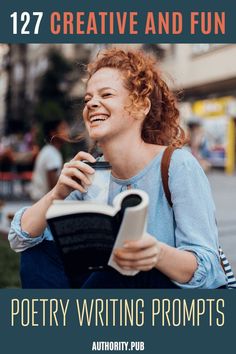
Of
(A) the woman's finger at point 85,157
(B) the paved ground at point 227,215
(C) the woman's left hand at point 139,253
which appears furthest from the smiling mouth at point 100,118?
(B) the paved ground at point 227,215

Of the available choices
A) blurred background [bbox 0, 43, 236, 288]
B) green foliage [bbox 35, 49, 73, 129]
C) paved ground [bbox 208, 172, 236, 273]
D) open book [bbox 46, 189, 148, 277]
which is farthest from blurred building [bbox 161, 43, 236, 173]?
open book [bbox 46, 189, 148, 277]

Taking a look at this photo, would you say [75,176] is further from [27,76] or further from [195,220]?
[27,76]

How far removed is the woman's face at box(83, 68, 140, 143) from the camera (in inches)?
68.9

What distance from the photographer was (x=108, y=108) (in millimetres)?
1752

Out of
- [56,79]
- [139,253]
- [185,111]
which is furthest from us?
[56,79]

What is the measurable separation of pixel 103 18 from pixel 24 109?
26267 millimetres

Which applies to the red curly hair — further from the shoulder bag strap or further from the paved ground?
the paved ground

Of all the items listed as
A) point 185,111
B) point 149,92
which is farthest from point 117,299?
point 185,111

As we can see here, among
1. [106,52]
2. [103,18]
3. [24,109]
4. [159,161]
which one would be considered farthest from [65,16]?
[24,109]

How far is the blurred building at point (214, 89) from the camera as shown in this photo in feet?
61.7

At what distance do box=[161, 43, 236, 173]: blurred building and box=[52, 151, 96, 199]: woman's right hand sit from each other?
1706 centimetres

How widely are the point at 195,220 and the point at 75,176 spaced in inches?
13.7

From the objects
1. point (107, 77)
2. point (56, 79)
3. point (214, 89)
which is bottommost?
point (107, 77)

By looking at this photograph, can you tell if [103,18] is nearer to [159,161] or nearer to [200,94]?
[159,161]
